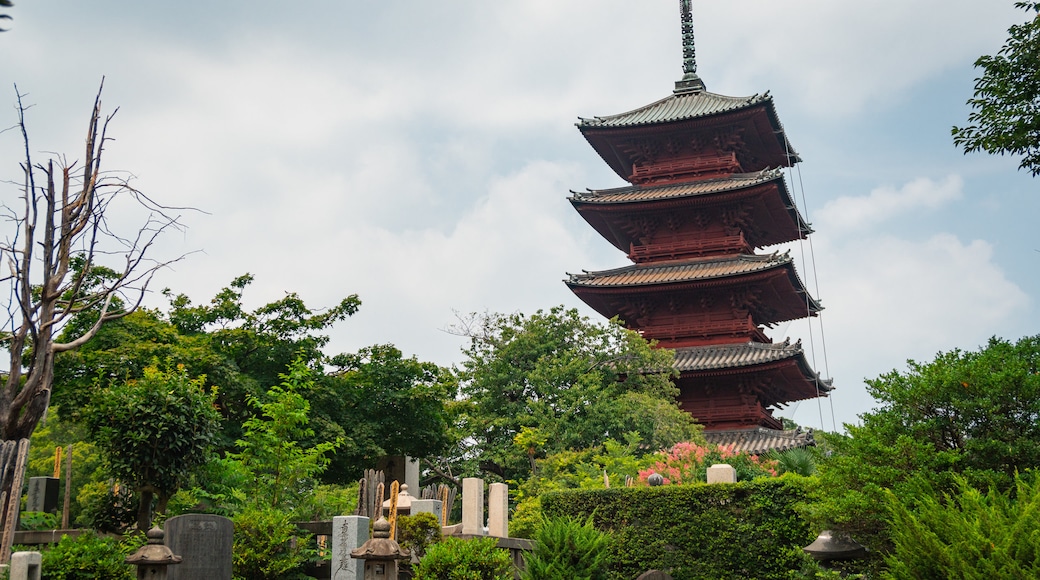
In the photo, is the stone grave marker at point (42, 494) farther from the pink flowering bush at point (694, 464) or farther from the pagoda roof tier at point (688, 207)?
the pagoda roof tier at point (688, 207)

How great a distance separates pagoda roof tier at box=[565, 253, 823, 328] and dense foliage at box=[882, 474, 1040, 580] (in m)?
17.6

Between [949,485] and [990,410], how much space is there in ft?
3.37

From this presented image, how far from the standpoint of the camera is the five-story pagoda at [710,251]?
27141 millimetres

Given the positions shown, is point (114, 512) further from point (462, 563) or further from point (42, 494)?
point (462, 563)

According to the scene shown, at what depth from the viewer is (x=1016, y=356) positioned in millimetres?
11750

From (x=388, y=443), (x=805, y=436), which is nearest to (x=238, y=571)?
(x=388, y=443)

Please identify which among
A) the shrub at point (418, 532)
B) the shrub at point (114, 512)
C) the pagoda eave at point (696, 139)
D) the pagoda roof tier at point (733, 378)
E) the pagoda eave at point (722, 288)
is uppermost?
the pagoda eave at point (696, 139)

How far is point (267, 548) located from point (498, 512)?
4.67 meters

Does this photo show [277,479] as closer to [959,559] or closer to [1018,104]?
[959,559]

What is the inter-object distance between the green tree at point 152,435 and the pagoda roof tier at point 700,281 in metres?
15.9

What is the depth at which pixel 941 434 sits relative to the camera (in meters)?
11.8

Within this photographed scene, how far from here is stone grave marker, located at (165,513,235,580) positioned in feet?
42.8

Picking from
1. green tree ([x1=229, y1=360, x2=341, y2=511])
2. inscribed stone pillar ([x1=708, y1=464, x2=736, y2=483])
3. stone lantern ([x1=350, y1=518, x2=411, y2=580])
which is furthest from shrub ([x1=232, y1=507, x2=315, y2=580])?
inscribed stone pillar ([x1=708, y1=464, x2=736, y2=483])

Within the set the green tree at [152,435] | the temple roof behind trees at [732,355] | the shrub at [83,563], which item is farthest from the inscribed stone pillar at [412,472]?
the shrub at [83,563]
